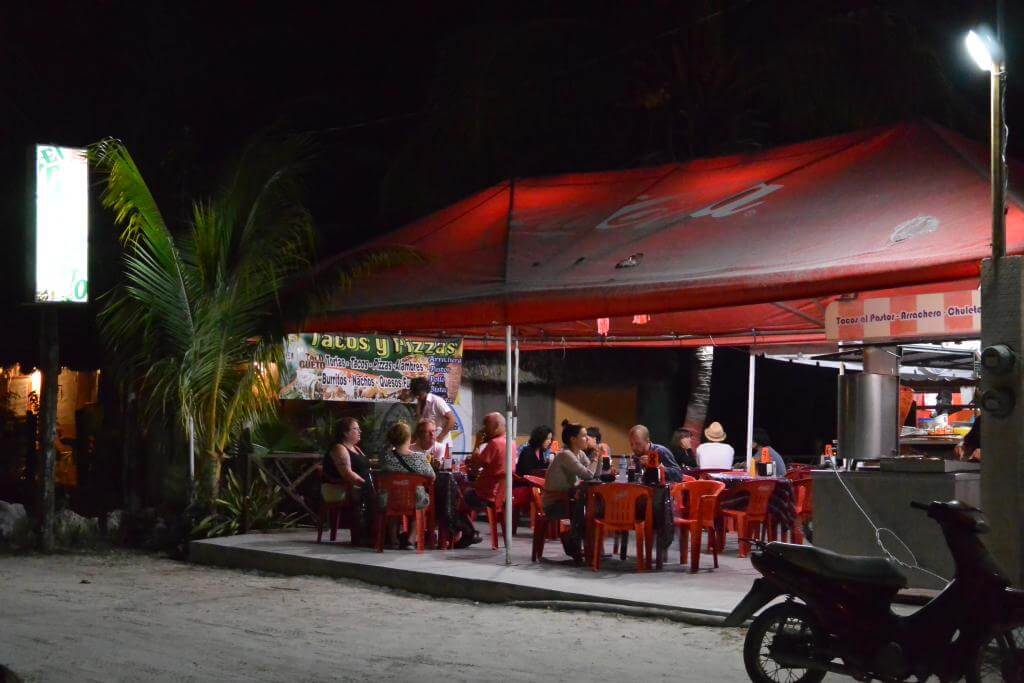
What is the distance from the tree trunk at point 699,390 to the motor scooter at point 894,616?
14904 mm

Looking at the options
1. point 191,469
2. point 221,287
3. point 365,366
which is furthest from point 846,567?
point 365,366

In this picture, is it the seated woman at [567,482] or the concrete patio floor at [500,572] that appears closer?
the concrete patio floor at [500,572]

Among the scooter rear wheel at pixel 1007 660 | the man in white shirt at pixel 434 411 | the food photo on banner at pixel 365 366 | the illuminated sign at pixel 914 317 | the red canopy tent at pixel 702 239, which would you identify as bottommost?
the scooter rear wheel at pixel 1007 660

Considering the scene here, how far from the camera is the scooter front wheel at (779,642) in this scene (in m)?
6.48

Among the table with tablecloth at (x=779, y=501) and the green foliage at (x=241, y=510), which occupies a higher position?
the table with tablecloth at (x=779, y=501)

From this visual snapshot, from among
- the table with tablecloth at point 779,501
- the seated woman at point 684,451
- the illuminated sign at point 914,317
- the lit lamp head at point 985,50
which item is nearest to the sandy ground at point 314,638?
the table with tablecloth at point 779,501

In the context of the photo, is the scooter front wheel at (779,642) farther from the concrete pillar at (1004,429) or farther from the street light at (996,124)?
the street light at (996,124)

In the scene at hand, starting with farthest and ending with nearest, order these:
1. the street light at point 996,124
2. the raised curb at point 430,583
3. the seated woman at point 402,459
Answer: the seated woman at point 402,459, the raised curb at point 430,583, the street light at point 996,124

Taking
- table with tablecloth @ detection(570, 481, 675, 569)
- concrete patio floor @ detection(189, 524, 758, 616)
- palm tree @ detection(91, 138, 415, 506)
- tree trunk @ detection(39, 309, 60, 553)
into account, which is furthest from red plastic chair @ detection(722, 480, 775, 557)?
tree trunk @ detection(39, 309, 60, 553)

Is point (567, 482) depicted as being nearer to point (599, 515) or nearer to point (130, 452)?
point (599, 515)

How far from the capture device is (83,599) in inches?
408

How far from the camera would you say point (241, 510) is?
14.3 meters

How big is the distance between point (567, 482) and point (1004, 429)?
14.4ft

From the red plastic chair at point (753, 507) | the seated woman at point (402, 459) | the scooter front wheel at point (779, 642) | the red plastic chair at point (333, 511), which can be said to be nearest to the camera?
the scooter front wheel at point (779, 642)
